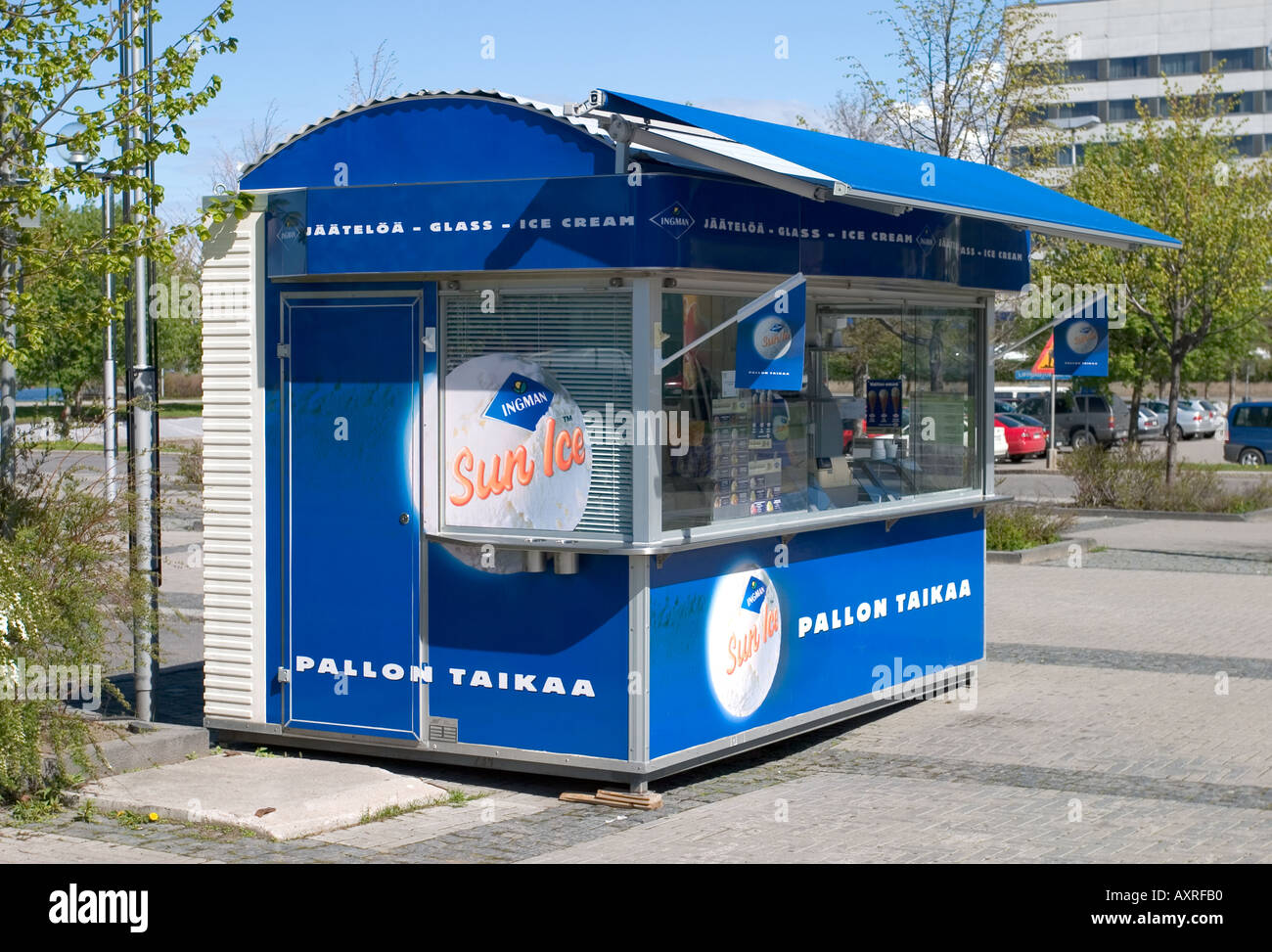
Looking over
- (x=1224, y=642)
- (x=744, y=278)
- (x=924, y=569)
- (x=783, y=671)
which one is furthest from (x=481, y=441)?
(x=1224, y=642)

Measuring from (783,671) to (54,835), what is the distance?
→ 3.94 metres

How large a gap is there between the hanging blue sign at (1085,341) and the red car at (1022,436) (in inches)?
1180

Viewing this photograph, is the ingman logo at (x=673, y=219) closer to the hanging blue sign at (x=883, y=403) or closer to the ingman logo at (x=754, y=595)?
the ingman logo at (x=754, y=595)

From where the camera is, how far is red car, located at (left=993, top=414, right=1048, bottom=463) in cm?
4143

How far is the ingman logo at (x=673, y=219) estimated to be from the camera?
775 cm

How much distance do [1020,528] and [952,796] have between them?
11893 millimetres

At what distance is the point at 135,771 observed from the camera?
829cm

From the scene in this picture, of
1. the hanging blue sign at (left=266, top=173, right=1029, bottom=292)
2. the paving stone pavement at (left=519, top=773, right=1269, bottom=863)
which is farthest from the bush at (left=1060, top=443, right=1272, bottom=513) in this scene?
the paving stone pavement at (left=519, top=773, right=1269, bottom=863)

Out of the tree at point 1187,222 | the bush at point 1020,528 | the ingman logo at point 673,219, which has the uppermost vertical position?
the tree at point 1187,222

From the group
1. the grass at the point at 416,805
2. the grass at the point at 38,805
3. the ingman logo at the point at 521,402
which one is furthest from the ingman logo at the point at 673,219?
the grass at the point at 38,805

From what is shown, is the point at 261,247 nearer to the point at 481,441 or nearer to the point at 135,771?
the point at 481,441

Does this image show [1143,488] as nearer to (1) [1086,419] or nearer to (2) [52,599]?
(2) [52,599]

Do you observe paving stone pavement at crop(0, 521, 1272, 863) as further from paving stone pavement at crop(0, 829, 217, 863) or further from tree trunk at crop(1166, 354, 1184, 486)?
tree trunk at crop(1166, 354, 1184, 486)
